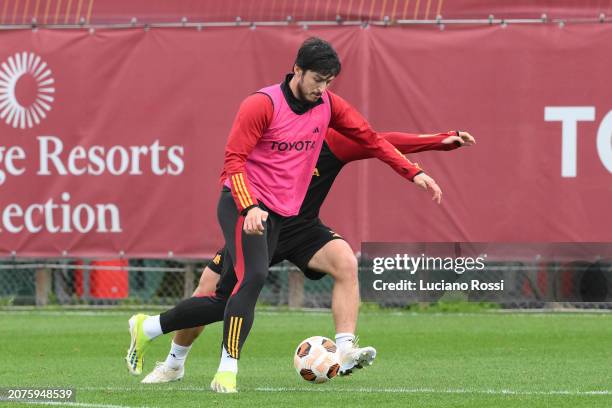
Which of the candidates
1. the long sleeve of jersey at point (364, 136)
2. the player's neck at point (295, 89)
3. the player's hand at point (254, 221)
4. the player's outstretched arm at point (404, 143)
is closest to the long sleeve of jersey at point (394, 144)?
the player's outstretched arm at point (404, 143)

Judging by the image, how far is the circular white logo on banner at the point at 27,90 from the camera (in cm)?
1563

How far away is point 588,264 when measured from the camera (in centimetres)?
1487

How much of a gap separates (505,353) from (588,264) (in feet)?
→ 11.4

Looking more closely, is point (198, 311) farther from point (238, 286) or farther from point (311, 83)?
point (311, 83)

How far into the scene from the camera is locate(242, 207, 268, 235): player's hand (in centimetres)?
812

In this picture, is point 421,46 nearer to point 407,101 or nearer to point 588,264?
point 407,101

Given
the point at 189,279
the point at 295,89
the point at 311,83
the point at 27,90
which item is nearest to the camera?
the point at 311,83

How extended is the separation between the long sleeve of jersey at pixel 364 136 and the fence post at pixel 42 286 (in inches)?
304

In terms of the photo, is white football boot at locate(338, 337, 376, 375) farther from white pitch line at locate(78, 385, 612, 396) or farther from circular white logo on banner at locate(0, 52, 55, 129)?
circular white logo on banner at locate(0, 52, 55, 129)

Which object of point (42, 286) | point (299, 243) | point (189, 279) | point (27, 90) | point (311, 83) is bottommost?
point (299, 243)

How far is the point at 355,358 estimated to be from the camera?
8938mm

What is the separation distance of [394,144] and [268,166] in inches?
48.1

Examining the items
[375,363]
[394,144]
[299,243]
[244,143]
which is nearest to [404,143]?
[394,144]

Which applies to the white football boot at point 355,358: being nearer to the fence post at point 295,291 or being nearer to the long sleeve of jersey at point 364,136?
the long sleeve of jersey at point 364,136
